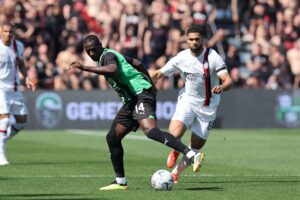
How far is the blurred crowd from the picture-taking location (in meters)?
29.7

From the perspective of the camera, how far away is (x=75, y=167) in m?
16.3

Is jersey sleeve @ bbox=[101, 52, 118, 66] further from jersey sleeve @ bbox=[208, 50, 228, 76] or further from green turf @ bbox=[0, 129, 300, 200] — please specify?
jersey sleeve @ bbox=[208, 50, 228, 76]

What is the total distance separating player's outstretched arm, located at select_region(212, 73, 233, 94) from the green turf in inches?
52.3

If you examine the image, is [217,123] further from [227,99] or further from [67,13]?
[67,13]

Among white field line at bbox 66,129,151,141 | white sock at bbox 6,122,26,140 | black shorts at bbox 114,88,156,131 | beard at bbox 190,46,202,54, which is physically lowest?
white field line at bbox 66,129,151,141

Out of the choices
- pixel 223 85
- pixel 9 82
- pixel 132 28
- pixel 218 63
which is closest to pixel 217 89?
pixel 223 85

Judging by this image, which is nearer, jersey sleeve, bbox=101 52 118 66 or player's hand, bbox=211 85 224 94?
jersey sleeve, bbox=101 52 118 66

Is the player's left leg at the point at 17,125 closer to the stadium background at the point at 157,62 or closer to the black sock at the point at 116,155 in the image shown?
the stadium background at the point at 157,62

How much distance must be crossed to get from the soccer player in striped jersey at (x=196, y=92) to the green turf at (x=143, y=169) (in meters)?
0.76

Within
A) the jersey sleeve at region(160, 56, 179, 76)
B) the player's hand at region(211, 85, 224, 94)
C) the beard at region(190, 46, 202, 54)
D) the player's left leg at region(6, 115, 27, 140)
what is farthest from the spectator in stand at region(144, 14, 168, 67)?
the player's hand at region(211, 85, 224, 94)

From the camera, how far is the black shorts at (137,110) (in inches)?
495

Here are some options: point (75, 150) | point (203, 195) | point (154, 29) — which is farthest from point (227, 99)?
point (203, 195)

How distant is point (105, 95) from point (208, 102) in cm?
1611

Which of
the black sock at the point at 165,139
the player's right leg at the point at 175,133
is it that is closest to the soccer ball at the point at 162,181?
the black sock at the point at 165,139
